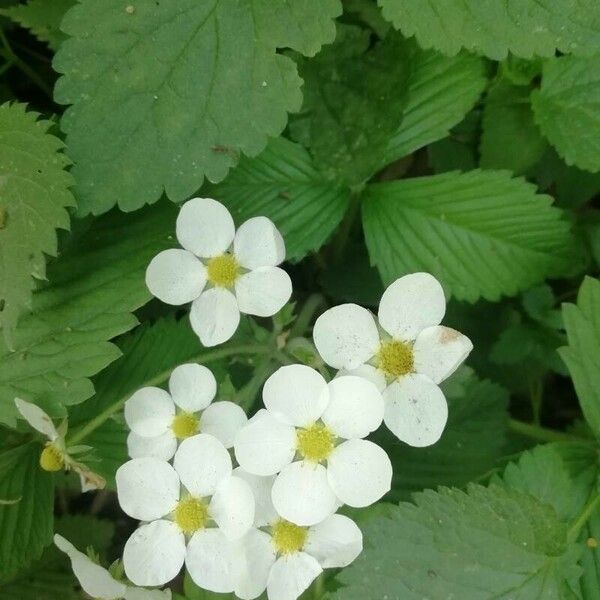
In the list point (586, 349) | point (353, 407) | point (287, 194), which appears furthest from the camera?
point (287, 194)

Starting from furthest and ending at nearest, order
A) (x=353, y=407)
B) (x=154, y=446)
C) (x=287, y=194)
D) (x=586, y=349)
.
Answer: (x=287, y=194) → (x=586, y=349) → (x=154, y=446) → (x=353, y=407)

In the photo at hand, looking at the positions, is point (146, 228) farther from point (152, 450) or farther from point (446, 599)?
point (446, 599)

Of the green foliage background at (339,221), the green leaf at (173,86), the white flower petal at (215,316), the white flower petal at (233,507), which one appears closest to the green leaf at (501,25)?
the green foliage background at (339,221)

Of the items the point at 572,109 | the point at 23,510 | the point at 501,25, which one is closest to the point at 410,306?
the point at 501,25

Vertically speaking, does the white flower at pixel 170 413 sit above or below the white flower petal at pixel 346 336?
below

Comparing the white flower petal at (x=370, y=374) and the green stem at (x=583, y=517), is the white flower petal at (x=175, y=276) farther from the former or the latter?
the green stem at (x=583, y=517)

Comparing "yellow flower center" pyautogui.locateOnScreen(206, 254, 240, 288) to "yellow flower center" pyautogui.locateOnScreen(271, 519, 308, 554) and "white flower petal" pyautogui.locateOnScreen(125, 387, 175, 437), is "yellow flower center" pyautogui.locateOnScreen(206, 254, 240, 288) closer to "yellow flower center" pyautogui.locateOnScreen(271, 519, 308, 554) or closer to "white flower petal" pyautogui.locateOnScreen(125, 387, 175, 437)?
"white flower petal" pyautogui.locateOnScreen(125, 387, 175, 437)

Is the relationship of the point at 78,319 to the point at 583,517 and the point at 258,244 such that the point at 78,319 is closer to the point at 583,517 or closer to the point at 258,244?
the point at 258,244

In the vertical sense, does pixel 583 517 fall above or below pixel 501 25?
below
